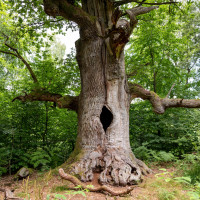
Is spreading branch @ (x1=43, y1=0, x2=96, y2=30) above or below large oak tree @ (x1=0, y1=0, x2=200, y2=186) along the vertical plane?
above

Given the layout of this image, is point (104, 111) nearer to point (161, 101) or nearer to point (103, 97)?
point (103, 97)

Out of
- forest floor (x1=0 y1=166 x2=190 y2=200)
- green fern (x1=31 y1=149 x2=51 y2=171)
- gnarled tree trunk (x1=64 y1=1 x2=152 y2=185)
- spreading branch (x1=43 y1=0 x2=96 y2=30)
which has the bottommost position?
forest floor (x1=0 y1=166 x2=190 y2=200)

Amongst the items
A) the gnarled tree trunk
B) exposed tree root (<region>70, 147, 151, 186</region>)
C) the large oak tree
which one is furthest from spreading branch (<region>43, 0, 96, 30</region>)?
exposed tree root (<region>70, 147, 151, 186</region>)

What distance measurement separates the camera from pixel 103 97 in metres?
4.97

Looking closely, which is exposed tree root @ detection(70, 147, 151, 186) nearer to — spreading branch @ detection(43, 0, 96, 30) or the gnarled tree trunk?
the gnarled tree trunk

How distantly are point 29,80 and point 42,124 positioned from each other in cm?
227

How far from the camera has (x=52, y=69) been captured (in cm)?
768

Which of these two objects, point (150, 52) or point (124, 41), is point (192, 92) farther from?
point (124, 41)

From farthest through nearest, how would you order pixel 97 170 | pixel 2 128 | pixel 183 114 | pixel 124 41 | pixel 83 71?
pixel 183 114, pixel 2 128, pixel 83 71, pixel 124 41, pixel 97 170

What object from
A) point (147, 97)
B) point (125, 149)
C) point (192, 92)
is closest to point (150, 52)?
point (192, 92)

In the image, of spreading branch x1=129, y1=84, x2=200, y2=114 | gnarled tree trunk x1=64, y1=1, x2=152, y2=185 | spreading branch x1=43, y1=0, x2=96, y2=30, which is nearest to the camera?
gnarled tree trunk x1=64, y1=1, x2=152, y2=185

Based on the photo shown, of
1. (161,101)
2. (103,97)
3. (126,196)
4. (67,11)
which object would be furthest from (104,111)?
(67,11)

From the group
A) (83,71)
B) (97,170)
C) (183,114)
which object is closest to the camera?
(97,170)

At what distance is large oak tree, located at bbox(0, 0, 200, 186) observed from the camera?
4.05 meters
